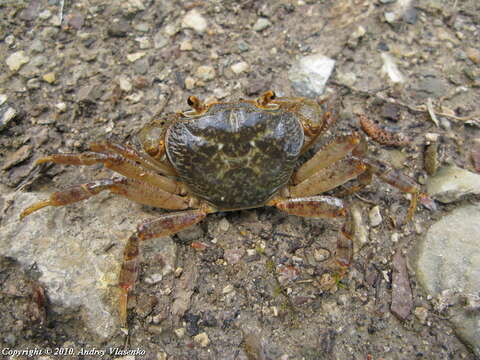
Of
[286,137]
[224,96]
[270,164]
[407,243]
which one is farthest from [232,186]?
[407,243]

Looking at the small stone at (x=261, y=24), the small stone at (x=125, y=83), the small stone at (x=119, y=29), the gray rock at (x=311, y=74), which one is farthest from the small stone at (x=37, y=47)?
the gray rock at (x=311, y=74)

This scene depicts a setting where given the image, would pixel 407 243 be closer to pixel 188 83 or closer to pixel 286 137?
pixel 286 137

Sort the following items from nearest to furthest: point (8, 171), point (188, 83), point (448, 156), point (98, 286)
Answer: point (98, 286), point (8, 171), point (448, 156), point (188, 83)

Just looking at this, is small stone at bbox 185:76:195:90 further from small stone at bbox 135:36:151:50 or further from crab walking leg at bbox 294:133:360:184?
crab walking leg at bbox 294:133:360:184

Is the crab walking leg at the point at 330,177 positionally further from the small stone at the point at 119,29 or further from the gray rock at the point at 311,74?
the small stone at the point at 119,29

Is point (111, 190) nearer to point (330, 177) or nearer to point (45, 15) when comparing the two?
point (330, 177)

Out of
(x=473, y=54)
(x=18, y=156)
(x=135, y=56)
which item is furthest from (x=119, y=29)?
(x=473, y=54)
